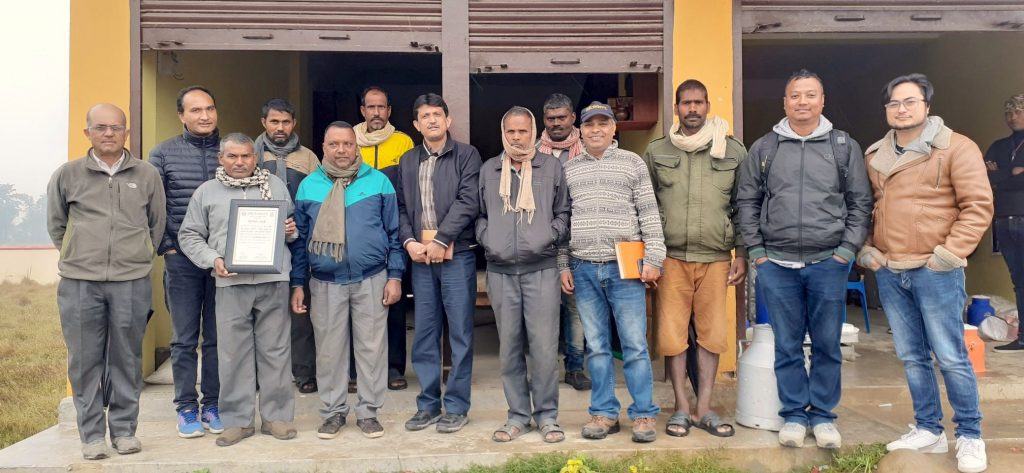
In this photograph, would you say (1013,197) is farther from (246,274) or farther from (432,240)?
(246,274)

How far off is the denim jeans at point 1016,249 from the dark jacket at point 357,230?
513cm

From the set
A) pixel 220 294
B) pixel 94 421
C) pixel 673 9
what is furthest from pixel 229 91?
pixel 673 9

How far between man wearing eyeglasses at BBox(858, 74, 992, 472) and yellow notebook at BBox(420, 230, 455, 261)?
2.22m

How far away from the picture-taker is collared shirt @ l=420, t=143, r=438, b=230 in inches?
158

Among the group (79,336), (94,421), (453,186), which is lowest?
(94,421)

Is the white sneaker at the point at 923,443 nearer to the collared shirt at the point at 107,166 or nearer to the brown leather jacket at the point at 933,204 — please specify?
the brown leather jacket at the point at 933,204

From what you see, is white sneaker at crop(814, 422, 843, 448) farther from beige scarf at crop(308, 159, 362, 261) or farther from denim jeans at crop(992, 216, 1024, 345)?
denim jeans at crop(992, 216, 1024, 345)

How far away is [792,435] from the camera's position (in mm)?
3674

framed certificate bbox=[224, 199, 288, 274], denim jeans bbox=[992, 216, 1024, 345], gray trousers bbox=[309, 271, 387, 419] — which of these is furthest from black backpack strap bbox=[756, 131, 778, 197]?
denim jeans bbox=[992, 216, 1024, 345]

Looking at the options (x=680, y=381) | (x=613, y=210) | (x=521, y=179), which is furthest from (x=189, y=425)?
(x=680, y=381)

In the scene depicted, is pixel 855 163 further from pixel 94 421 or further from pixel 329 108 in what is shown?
pixel 329 108

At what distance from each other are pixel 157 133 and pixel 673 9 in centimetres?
368

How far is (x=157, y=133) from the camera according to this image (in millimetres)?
4887

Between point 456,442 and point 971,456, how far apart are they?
101 inches
